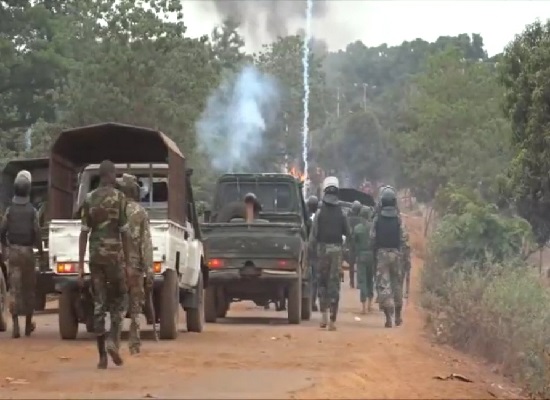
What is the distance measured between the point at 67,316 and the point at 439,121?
36.1m

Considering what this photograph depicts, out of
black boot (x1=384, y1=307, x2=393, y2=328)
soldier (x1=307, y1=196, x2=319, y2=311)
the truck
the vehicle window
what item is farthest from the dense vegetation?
the truck

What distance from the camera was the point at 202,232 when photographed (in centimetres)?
2034

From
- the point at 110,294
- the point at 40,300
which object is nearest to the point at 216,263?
the point at 40,300

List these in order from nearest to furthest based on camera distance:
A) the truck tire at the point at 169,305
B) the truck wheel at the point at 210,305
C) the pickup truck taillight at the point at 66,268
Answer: the pickup truck taillight at the point at 66,268 < the truck tire at the point at 169,305 < the truck wheel at the point at 210,305

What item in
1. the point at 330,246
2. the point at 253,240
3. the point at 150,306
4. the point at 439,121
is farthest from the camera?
the point at 439,121

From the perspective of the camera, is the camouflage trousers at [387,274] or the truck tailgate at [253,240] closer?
the camouflage trousers at [387,274]

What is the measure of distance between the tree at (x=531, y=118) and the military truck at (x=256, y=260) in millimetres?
7708

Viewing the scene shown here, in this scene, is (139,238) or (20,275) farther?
(20,275)

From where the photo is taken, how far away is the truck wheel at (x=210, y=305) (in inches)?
828

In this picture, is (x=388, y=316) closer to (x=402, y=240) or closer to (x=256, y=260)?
(x=402, y=240)

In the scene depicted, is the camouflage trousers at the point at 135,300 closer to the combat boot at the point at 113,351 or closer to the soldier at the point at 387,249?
the combat boot at the point at 113,351

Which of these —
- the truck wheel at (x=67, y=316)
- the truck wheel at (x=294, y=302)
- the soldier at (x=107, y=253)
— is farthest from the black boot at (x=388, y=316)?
the soldier at (x=107, y=253)

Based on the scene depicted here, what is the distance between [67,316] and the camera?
52.4 ft

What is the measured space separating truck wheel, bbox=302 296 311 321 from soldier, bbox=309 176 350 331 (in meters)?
2.71
